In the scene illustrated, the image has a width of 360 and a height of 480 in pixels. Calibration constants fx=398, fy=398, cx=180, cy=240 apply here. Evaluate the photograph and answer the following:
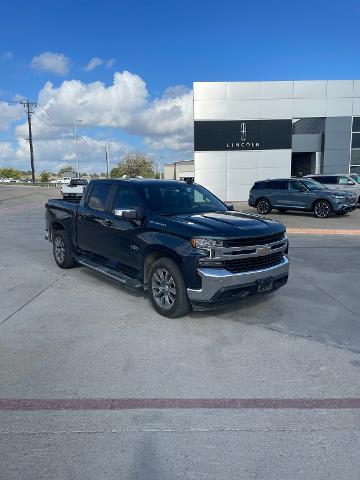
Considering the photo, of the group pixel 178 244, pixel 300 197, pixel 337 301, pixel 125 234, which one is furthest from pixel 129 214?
pixel 300 197

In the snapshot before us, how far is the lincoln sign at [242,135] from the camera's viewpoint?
83.8 feet

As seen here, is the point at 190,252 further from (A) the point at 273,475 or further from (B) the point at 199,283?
(A) the point at 273,475

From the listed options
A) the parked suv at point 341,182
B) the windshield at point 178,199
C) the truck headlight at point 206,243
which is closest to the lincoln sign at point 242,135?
the parked suv at point 341,182

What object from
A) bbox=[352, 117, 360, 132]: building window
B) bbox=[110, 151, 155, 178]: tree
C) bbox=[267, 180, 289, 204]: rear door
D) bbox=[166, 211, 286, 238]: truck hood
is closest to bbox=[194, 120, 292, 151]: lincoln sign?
bbox=[352, 117, 360, 132]: building window

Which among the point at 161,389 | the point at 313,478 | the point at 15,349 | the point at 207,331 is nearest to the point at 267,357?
the point at 207,331

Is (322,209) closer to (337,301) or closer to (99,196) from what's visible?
(337,301)

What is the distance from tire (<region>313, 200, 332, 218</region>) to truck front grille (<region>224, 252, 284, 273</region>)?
12.8m

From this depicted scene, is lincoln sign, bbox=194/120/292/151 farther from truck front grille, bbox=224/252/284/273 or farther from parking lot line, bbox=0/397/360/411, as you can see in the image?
parking lot line, bbox=0/397/360/411

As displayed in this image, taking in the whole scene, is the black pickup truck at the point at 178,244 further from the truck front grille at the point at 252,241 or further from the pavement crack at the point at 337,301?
the pavement crack at the point at 337,301

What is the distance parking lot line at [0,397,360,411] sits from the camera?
3.25 m

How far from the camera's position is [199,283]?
15.4ft

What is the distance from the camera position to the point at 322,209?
17297 mm

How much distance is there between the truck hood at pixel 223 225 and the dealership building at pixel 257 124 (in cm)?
2066

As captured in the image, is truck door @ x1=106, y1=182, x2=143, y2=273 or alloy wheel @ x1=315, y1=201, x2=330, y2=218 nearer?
truck door @ x1=106, y1=182, x2=143, y2=273
